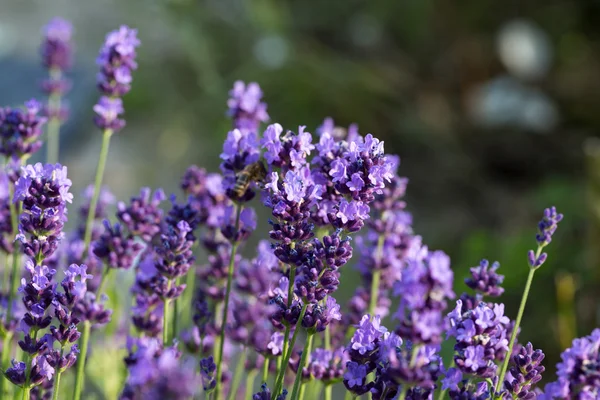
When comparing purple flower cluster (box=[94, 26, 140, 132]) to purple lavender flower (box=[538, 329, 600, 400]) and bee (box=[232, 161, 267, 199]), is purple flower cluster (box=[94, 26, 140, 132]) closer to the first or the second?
bee (box=[232, 161, 267, 199])

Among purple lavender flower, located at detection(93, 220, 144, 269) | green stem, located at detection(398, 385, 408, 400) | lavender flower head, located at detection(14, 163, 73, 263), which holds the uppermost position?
purple lavender flower, located at detection(93, 220, 144, 269)

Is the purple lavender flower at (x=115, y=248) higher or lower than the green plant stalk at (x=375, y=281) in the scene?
lower

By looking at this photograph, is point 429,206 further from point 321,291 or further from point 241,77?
point 321,291

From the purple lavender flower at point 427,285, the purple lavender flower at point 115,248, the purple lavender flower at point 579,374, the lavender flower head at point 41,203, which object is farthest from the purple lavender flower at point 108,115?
the purple lavender flower at point 579,374

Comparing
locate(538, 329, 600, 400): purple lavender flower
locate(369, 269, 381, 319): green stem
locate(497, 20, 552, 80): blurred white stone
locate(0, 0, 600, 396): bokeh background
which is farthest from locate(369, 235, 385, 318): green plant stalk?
locate(497, 20, 552, 80): blurred white stone

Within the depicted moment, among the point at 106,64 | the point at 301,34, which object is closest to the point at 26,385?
the point at 106,64

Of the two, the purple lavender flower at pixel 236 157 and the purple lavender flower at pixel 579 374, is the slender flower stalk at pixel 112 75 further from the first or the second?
the purple lavender flower at pixel 579 374
